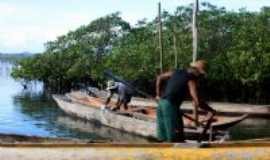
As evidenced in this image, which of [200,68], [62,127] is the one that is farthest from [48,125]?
[200,68]

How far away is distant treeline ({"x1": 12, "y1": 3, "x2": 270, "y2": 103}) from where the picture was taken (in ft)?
130

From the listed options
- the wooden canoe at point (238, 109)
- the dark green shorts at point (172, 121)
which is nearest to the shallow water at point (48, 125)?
the wooden canoe at point (238, 109)

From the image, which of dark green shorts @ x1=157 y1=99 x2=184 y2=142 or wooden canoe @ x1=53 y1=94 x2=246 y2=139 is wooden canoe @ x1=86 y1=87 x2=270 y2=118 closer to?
wooden canoe @ x1=53 y1=94 x2=246 y2=139

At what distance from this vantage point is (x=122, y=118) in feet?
80.9

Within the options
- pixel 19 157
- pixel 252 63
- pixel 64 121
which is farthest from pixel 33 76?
pixel 19 157

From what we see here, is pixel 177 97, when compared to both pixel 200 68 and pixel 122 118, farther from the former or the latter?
pixel 122 118

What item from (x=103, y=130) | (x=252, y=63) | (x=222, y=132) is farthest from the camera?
(x=252, y=63)

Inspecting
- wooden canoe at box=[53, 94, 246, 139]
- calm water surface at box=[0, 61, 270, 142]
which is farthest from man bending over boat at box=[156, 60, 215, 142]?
calm water surface at box=[0, 61, 270, 142]

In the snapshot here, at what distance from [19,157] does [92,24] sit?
142 ft

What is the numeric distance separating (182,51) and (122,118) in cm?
1840

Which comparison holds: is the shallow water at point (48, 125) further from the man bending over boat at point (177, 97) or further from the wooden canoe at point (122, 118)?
the man bending over boat at point (177, 97)

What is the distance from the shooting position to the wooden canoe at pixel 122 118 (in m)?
20.3

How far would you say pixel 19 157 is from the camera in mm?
9914

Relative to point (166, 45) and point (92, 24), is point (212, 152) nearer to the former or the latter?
point (166, 45)
